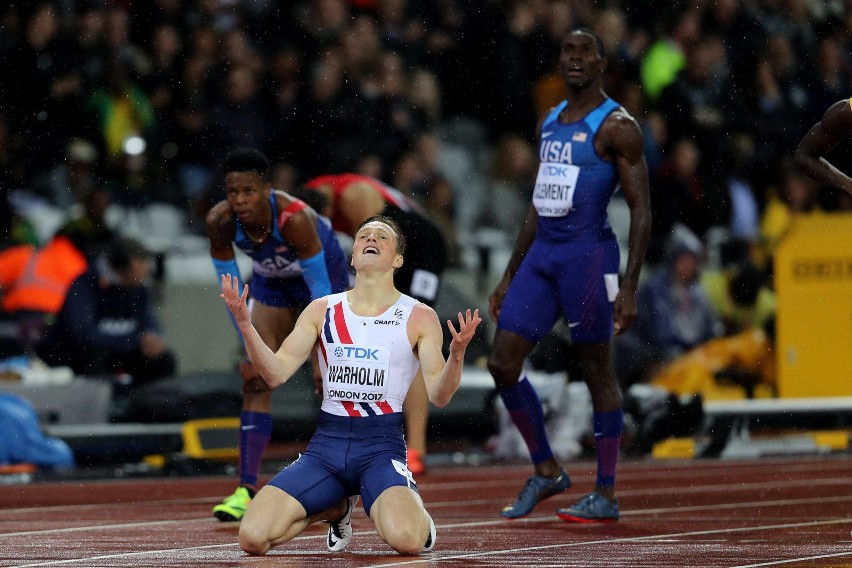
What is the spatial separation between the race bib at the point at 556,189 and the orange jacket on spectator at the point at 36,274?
6445 mm

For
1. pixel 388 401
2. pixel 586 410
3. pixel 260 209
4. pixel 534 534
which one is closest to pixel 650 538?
pixel 534 534

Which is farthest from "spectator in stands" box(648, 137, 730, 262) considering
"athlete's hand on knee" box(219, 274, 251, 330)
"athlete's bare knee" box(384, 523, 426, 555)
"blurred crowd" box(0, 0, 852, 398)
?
"athlete's hand on knee" box(219, 274, 251, 330)

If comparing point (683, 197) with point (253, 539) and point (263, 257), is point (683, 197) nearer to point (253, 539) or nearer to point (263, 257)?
point (263, 257)

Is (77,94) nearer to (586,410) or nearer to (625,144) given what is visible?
(586,410)

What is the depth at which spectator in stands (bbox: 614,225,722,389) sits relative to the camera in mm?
15180

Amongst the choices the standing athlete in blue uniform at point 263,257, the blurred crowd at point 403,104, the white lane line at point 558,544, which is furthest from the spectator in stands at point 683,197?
the standing athlete in blue uniform at point 263,257

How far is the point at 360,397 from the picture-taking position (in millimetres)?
7027

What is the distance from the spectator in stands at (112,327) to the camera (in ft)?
45.9

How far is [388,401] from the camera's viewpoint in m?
7.05

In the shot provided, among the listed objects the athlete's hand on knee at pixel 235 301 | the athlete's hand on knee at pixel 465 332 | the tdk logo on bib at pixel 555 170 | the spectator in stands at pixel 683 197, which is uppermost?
the spectator in stands at pixel 683 197

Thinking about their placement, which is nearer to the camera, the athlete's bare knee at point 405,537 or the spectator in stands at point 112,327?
the athlete's bare knee at point 405,537

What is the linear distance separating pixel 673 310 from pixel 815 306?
1317mm

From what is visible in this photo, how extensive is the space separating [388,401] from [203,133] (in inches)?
334

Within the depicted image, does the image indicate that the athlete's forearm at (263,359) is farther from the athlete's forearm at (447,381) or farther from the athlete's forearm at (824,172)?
the athlete's forearm at (824,172)
